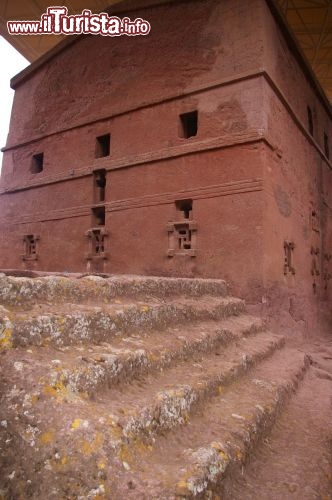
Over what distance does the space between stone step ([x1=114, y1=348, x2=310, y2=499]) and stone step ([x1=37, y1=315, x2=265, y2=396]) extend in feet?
1.44

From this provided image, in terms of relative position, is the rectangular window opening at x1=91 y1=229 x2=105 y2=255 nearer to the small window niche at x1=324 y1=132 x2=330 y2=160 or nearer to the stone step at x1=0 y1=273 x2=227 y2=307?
the stone step at x1=0 y1=273 x2=227 y2=307

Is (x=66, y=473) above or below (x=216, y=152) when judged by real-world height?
below

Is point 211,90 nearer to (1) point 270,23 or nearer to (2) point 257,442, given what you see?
(1) point 270,23

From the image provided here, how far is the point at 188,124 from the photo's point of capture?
8.02 metres

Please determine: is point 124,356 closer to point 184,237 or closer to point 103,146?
point 184,237

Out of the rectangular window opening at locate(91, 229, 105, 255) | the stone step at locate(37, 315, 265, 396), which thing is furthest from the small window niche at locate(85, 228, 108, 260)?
the stone step at locate(37, 315, 265, 396)

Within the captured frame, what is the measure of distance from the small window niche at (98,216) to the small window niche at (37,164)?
130 inches

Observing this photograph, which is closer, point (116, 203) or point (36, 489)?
point (36, 489)

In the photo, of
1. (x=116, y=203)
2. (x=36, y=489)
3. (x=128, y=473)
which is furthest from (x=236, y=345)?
(x=116, y=203)

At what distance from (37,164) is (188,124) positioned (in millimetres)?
5546

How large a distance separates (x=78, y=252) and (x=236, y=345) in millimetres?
6008

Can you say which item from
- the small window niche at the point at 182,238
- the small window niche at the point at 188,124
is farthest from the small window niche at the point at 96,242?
the small window niche at the point at 188,124

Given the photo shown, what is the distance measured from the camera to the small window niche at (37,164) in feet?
34.6

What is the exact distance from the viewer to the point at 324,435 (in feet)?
8.39
